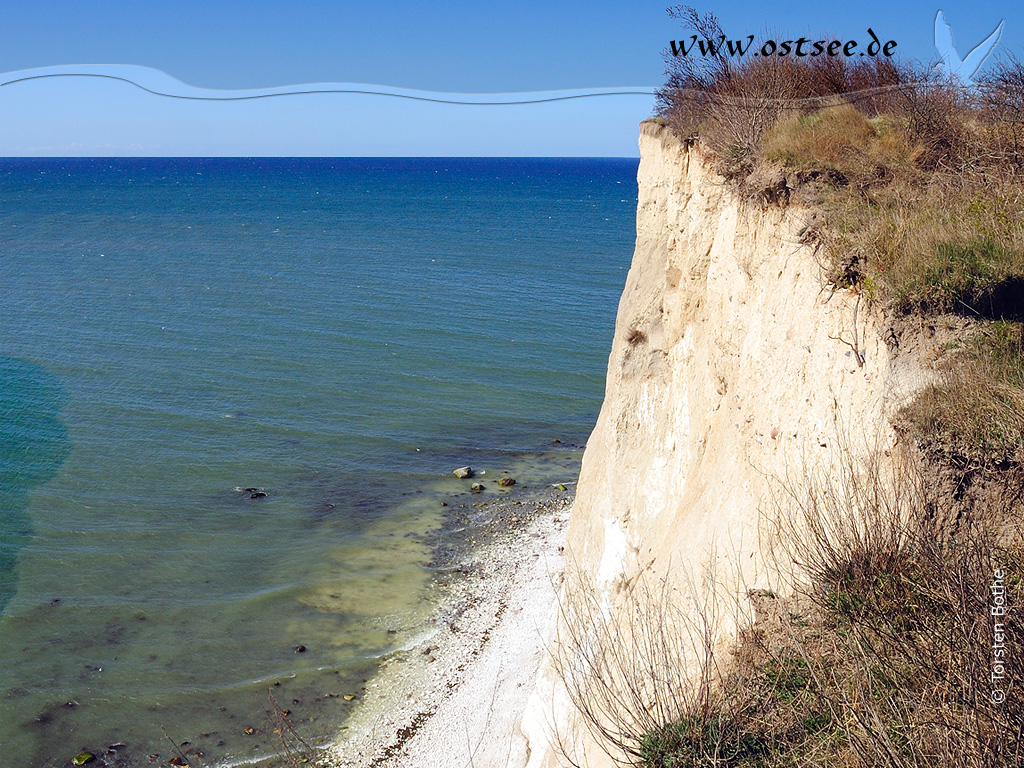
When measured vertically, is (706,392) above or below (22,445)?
above

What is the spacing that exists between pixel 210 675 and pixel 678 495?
985 centimetres

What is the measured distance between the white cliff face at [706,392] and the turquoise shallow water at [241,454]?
247 inches

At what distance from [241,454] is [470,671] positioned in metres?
13.2

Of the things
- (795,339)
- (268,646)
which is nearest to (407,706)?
(268,646)

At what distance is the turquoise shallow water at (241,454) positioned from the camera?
1468cm

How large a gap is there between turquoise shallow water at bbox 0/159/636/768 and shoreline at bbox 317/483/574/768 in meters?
0.74

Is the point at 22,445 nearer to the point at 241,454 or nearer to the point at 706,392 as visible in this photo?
the point at 241,454

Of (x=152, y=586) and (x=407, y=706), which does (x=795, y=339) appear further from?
(x=152, y=586)

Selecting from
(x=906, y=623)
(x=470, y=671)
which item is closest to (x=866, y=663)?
(x=906, y=623)

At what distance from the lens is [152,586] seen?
696 inches

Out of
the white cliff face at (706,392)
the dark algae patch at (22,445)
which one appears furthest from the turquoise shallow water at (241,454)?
the white cliff face at (706,392)

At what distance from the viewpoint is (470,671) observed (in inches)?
578

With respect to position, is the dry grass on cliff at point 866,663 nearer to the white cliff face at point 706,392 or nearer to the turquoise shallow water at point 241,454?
the white cliff face at point 706,392

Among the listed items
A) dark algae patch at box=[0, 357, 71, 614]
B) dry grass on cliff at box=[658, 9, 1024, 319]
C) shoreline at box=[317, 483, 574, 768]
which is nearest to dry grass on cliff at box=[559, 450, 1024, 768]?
dry grass on cliff at box=[658, 9, 1024, 319]
